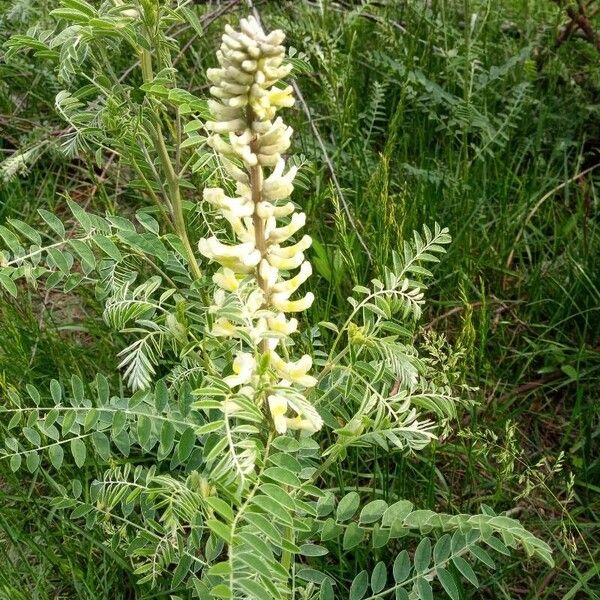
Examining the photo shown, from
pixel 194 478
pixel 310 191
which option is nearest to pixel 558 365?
pixel 310 191

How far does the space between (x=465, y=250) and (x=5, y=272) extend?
143cm

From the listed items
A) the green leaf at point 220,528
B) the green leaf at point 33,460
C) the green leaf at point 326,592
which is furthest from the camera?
the green leaf at point 33,460

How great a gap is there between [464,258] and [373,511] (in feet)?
3.72

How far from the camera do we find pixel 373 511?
5.15 ft

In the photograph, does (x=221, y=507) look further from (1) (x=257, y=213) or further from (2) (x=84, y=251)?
(2) (x=84, y=251)

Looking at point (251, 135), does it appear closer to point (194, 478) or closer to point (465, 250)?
point (194, 478)

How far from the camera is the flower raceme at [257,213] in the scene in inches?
46.5

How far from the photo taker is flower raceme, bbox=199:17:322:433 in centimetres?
118

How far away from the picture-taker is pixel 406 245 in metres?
1.64

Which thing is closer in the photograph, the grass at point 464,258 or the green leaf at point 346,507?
the green leaf at point 346,507

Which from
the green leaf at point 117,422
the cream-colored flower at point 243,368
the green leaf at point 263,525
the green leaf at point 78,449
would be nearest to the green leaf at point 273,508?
the green leaf at point 263,525

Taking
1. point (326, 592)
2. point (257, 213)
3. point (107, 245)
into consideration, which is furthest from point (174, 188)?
point (326, 592)

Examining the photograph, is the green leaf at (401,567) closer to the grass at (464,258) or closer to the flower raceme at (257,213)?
the grass at (464,258)

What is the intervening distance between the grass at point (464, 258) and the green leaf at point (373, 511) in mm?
276
